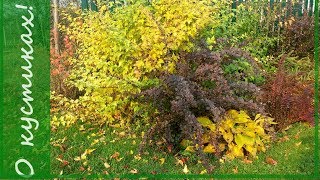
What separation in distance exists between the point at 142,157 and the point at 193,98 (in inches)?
34.0

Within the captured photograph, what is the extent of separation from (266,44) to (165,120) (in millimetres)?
3820

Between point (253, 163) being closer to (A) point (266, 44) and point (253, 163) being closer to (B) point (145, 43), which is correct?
(B) point (145, 43)

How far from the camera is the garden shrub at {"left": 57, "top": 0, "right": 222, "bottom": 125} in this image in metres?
4.63

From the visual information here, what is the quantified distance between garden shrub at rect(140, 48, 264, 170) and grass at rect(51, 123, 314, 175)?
23 cm

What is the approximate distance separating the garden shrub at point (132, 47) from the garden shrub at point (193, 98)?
35cm

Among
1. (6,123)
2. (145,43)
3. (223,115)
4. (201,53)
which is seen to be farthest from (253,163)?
(6,123)

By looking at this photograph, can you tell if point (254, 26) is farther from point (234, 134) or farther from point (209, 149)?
point (209, 149)

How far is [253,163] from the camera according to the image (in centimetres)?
410

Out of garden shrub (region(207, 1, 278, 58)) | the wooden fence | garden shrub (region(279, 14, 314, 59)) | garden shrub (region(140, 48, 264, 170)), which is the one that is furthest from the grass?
the wooden fence

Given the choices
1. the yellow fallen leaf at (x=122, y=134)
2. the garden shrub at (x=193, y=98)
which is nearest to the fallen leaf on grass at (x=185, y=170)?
the garden shrub at (x=193, y=98)

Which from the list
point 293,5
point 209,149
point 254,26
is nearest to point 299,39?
point 254,26

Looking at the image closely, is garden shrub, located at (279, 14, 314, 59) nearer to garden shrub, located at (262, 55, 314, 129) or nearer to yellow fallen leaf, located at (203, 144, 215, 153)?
garden shrub, located at (262, 55, 314, 129)

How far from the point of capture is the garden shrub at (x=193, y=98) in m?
3.90

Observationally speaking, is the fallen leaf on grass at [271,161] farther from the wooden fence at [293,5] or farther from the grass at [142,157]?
the wooden fence at [293,5]
